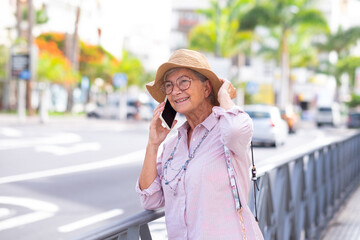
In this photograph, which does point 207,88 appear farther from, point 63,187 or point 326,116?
point 326,116

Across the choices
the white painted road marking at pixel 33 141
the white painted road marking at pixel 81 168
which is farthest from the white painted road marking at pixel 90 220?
the white painted road marking at pixel 33 141

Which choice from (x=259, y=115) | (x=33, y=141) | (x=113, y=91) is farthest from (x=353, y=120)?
(x=33, y=141)

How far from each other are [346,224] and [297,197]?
2048 mm

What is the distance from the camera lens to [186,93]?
2.72 meters

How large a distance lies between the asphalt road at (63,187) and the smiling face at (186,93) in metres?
2.38

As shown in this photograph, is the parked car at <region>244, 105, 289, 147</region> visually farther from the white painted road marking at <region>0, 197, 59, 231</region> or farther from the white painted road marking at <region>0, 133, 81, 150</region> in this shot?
the white painted road marking at <region>0, 197, 59, 231</region>

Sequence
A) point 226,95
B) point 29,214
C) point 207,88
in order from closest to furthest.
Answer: point 226,95 < point 207,88 < point 29,214

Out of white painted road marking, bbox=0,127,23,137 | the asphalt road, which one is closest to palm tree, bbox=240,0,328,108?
white painted road marking, bbox=0,127,23,137

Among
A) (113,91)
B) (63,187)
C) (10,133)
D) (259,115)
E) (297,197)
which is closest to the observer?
→ (297,197)

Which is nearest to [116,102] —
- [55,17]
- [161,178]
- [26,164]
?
[55,17]

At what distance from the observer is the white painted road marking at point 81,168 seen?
10729mm

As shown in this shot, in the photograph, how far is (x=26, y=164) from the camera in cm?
1301

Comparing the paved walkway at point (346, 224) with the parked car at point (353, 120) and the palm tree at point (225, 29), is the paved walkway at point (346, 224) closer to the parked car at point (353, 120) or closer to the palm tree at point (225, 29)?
the palm tree at point (225, 29)

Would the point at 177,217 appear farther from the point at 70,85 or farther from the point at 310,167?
the point at 70,85
